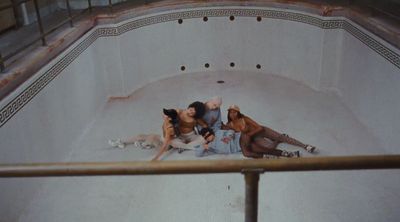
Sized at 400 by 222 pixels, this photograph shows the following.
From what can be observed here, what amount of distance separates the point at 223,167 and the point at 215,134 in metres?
2.40

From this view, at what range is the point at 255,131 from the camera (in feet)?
11.1

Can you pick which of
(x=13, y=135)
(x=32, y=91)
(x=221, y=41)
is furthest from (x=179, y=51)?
(x=13, y=135)

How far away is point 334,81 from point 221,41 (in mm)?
1718

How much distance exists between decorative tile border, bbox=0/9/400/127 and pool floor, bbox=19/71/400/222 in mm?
756

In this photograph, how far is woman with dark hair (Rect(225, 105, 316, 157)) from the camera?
336 centimetres

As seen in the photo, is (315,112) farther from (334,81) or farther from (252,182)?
(252,182)

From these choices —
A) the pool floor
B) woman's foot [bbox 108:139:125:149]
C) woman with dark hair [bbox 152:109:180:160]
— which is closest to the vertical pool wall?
the pool floor

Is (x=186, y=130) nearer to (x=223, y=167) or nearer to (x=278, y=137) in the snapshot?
(x=278, y=137)

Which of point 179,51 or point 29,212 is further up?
point 179,51

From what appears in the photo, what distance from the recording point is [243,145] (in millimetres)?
3340

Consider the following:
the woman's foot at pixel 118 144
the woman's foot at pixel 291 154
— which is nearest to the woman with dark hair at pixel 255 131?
the woman's foot at pixel 291 154

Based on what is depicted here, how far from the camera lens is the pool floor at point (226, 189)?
262cm

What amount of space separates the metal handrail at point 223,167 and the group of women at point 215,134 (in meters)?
2.24

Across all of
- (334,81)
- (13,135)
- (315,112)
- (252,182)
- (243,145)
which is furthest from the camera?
(334,81)
